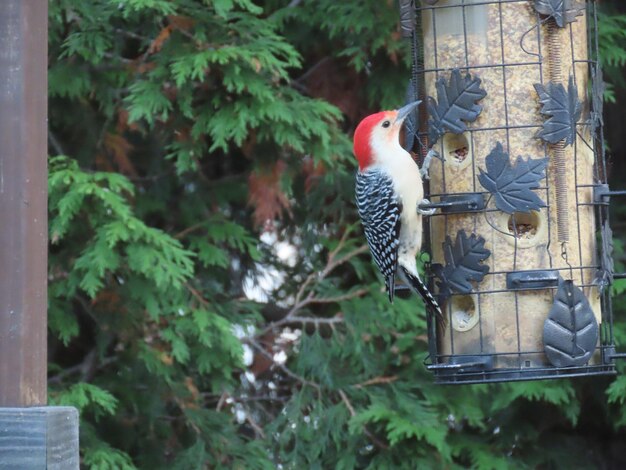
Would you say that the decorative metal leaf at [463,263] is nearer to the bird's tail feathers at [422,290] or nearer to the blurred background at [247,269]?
the bird's tail feathers at [422,290]

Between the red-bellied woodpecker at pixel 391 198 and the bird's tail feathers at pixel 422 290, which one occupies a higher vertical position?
the red-bellied woodpecker at pixel 391 198

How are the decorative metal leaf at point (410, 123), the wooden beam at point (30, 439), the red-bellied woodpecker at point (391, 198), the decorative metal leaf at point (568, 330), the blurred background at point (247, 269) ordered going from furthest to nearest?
1. the blurred background at point (247, 269)
2. the decorative metal leaf at point (410, 123)
3. the red-bellied woodpecker at point (391, 198)
4. the decorative metal leaf at point (568, 330)
5. the wooden beam at point (30, 439)

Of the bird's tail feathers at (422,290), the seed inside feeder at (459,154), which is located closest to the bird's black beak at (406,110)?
the seed inside feeder at (459,154)

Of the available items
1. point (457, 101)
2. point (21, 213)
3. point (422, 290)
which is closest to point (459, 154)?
point (457, 101)

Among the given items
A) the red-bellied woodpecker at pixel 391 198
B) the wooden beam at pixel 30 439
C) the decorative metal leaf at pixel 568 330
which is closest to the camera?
the wooden beam at pixel 30 439

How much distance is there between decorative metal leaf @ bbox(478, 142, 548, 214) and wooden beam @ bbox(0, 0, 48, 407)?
1.74 metres

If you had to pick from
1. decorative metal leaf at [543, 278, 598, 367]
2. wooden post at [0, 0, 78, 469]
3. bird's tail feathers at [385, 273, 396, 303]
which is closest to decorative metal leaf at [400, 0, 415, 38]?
bird's tail feathers at [385, 273, 396, 303]

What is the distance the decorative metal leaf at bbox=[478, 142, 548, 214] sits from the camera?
136 inches

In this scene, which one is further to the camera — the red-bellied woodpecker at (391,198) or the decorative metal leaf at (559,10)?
the red-bellied woodpecker at (391,198)

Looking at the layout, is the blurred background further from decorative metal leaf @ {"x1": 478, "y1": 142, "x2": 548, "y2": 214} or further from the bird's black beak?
decorative metal leaf @ {"x1": 478, "y1": 142, "x2": 548, "y2": 214}

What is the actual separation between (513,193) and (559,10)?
2.04 feet

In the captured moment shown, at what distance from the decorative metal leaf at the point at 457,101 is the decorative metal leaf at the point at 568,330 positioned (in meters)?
0.62

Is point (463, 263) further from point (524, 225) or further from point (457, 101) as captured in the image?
point (457, 101)

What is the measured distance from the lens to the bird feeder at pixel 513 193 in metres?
3.46
